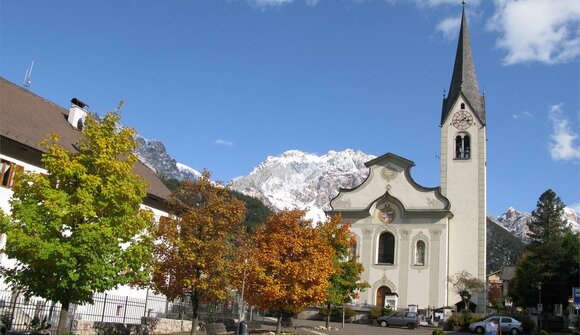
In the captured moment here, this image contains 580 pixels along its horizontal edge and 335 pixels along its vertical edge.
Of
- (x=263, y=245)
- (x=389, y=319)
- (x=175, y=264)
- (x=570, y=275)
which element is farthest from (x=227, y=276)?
(x=570, y=275)

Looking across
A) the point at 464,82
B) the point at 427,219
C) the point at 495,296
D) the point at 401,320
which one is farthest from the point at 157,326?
the point at 495,296

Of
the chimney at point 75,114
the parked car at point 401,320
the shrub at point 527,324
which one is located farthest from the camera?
the parked car at point 401,320

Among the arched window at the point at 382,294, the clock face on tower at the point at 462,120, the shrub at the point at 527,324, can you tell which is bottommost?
the shrub at the point at 527,324

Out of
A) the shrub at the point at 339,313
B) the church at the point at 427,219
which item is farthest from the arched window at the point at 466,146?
the shrub at the point at 339,313

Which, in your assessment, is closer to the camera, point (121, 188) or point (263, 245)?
point (121, 188)

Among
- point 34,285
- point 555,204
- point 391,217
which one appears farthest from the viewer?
point 555,204

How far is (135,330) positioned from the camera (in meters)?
25.1

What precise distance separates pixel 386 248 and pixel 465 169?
1213cm

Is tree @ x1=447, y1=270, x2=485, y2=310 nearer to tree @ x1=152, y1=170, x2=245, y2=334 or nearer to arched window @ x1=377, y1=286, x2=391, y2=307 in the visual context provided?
arched window @ x1=377, y1=286, x2=391, y2=307

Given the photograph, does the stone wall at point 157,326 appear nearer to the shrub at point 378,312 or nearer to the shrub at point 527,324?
the shrub at point 378,312

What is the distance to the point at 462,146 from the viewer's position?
58812mm

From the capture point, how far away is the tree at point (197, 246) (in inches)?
897

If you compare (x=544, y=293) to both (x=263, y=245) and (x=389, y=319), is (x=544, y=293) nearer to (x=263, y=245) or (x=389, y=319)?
(x=389, y=319)

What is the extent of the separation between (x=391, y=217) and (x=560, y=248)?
17.3 metres
